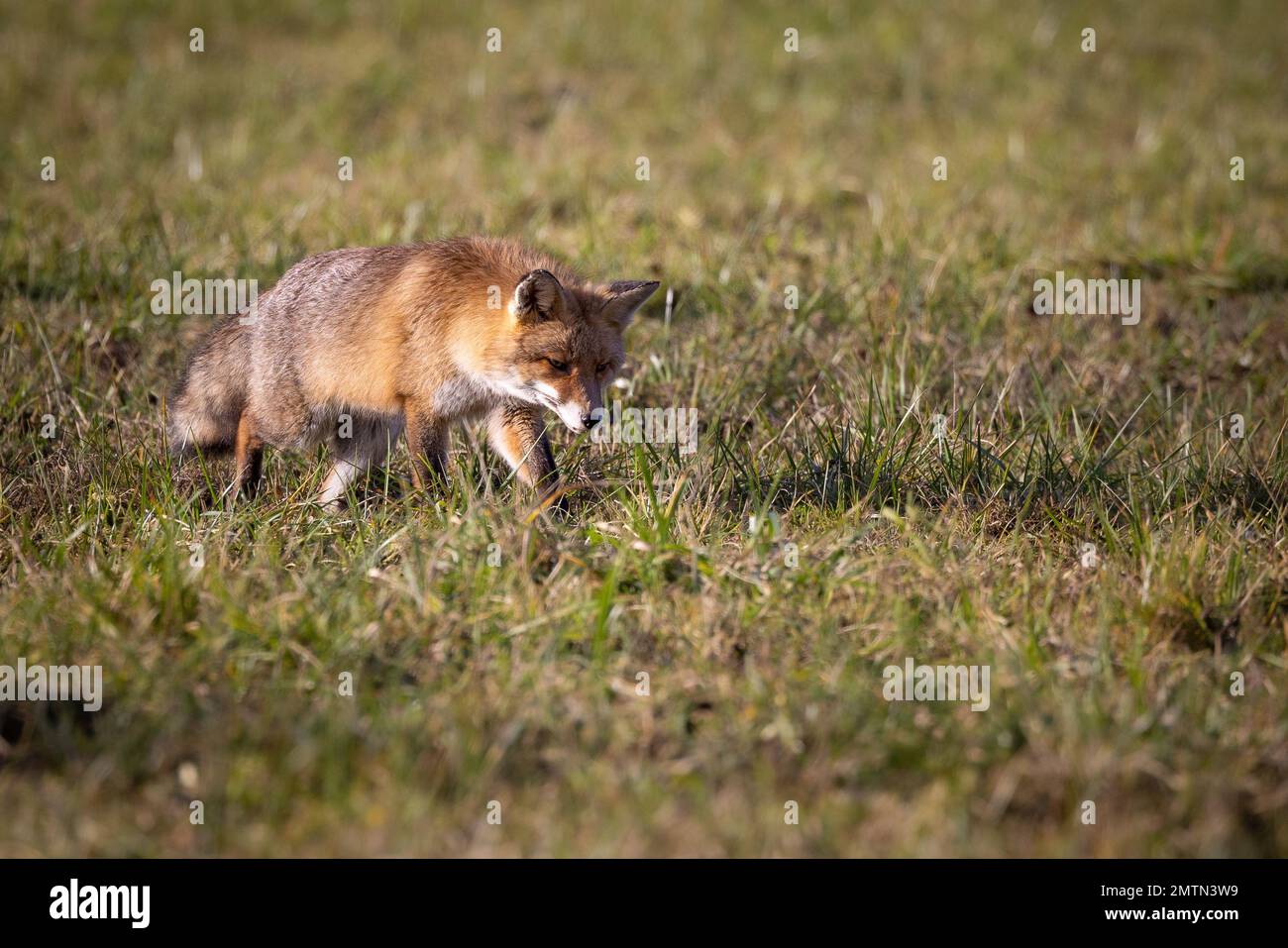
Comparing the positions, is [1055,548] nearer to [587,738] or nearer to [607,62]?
[587,738]

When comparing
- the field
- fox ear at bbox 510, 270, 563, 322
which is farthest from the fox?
the field

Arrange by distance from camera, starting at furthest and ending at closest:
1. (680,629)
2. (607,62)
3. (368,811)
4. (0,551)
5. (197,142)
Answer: (607,62) → (197,142) → (0,551) → (680,629) → (368,811)

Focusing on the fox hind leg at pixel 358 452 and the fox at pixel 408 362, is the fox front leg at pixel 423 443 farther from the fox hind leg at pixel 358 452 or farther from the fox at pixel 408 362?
the fox hind leg at pixel 358 452

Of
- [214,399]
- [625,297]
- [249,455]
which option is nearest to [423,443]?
[249,455]

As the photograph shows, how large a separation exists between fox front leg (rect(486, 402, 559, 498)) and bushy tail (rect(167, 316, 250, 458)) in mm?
1230

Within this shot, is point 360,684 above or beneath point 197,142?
beneath

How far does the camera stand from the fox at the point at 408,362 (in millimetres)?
5242

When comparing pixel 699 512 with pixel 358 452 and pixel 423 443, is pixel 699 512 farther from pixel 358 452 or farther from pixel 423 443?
pixel 358 452

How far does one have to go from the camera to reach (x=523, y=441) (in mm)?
5551

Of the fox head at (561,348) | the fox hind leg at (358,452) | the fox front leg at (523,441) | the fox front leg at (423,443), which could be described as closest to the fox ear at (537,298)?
the fox head at (561,348)

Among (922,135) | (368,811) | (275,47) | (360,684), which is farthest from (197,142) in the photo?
(368,811)

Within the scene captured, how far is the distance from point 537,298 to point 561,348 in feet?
0.76

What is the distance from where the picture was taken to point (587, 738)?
373 centimetres
